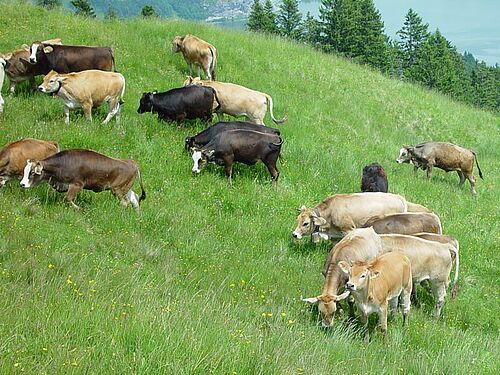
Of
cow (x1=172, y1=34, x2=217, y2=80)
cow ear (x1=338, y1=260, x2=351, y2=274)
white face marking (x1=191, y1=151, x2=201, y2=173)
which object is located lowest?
white face marking (x1=191, y1=151, x2=201, y2=173)

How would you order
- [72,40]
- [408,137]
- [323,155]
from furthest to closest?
[408,137], [72,40], [323,155]

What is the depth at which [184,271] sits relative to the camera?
1065cm

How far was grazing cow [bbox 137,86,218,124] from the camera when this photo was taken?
1800cm

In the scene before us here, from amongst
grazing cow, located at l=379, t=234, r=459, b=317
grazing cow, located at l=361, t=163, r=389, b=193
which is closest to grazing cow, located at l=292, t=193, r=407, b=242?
grazing cow, located at l=379, t=234, r=459, b=317

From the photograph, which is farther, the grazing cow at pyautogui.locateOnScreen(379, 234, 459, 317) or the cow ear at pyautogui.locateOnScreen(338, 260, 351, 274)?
the grazing cow at pyautogui.locateOnScreen(379, 234, 459, 317)

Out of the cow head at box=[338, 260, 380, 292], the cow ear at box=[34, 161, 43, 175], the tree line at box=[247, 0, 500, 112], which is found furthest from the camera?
the tree line at box=[247, 0, 500, 112]

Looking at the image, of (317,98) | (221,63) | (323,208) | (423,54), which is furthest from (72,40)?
(423,54)

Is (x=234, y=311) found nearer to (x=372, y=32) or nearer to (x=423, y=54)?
(x=372, y=32)

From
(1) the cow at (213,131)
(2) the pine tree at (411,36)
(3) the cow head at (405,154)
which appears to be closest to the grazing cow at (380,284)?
(1) the cow at (213,131)

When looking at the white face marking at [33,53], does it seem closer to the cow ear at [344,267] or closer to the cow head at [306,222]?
the cow head at [306,222]

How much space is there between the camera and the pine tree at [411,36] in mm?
88312

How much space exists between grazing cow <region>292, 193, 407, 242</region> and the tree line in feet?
178

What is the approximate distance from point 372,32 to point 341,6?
5278mm

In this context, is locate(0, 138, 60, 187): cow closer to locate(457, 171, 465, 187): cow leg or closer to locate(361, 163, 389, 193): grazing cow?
locate(361, 163, 389, 193): grazing cow
